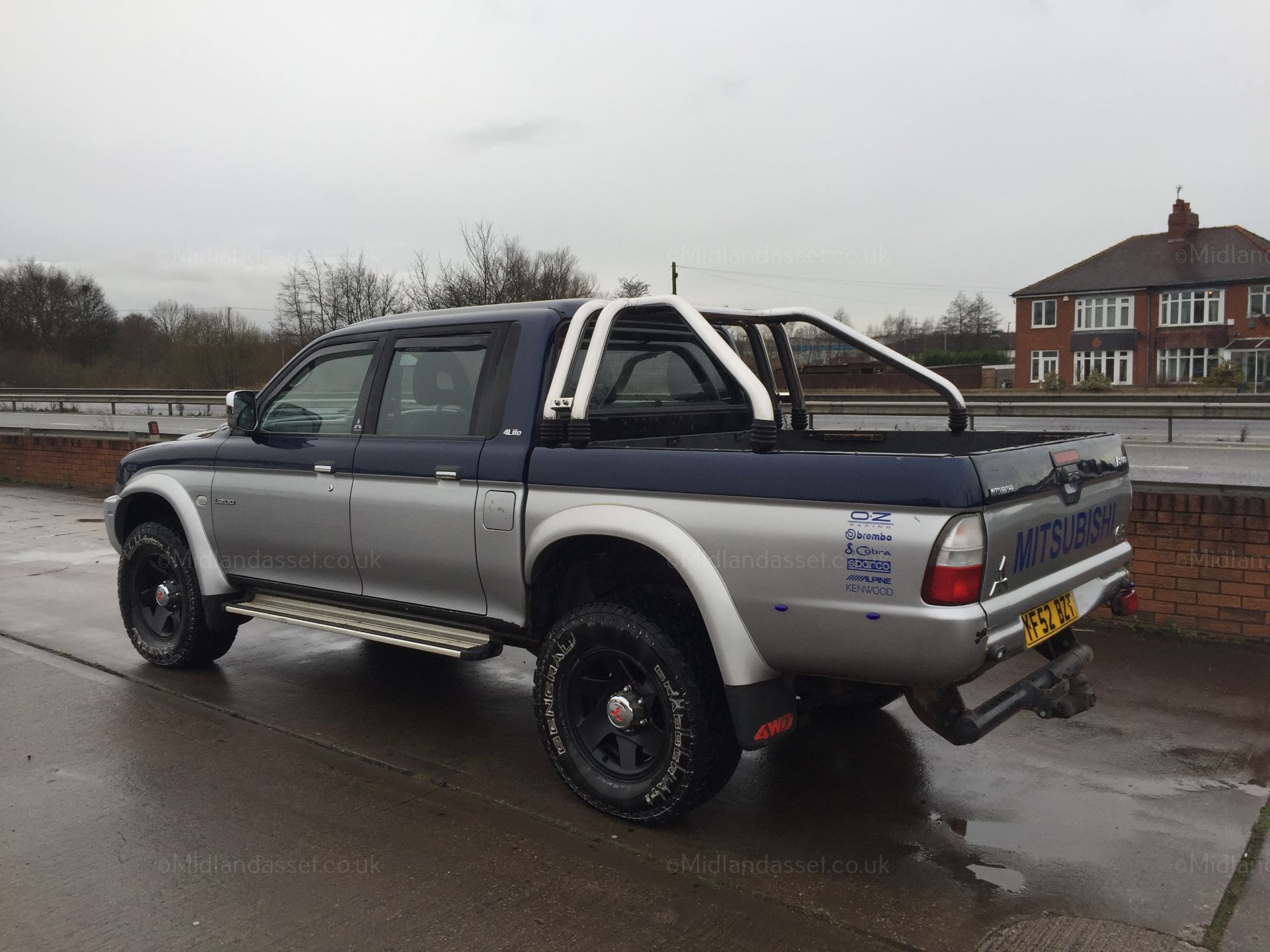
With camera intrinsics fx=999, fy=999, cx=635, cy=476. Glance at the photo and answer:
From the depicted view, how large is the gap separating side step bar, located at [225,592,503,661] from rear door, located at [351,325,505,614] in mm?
104

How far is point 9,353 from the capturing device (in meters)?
48.4

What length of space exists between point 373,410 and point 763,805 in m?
2.51

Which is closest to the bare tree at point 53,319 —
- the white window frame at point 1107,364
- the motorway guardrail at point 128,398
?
the motorway guardrail at point 128,398

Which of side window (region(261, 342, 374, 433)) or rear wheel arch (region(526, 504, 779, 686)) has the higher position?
side window (region(261, 342, 374, 433))

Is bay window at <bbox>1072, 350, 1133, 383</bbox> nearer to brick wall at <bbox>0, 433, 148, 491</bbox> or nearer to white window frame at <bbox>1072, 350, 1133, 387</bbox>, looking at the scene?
white window frame at <bbox>1072, 350, 1133, 387</bbox>

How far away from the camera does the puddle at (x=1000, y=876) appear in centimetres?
324

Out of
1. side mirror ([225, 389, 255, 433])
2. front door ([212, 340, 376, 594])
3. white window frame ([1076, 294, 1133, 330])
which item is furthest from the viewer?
white window frame ([1076, 294, 1133, 330])

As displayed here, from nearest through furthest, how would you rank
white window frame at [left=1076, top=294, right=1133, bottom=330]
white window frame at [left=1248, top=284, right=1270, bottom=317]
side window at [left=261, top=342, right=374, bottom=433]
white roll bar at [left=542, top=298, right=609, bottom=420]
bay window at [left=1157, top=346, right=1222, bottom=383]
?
white roll bar at [left=542, top=298, right=609, bottom=420], side window at [left=261, top=342, right=374, bottom=433], white window frame at [left=1248, top=284, right=1270, bottom=317], bay window at [left=1157, top=346, right=1222, bottom=383], white window frame at [left=1076, top=294, right=1133, bottom=330]

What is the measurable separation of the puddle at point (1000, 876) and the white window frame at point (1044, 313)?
48.4 metres

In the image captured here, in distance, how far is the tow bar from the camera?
10.7ft

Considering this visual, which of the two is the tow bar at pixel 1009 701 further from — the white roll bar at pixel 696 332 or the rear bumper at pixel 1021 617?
the white roll bar at pixel 696 332

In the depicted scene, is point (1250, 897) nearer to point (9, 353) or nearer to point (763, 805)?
point (763, 805)

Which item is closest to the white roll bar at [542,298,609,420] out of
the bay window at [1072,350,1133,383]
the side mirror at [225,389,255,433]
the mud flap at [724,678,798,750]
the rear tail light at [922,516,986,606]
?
the mud flap at [724,678,798,750]

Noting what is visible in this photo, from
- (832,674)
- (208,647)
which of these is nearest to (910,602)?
(832,674)
